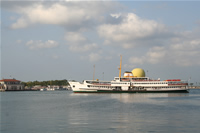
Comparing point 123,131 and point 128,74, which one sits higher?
point 128,74

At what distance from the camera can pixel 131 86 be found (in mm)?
124875

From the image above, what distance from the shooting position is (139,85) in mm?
125188

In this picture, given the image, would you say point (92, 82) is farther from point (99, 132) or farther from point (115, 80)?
point (99, 132)

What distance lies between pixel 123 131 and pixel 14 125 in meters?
13.1

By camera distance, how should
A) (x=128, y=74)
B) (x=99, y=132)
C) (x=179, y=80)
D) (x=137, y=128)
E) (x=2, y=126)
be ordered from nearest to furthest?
1. (x=99, y=132)
2. (x=137, y=128)
3. (x=2, y=126)
4. (x=179, y=80)
5. (x=128, y=74)

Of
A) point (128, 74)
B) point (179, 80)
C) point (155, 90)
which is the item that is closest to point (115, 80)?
point (128, 74)

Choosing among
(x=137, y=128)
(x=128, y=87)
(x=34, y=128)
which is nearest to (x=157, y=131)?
(x=137, y=128)

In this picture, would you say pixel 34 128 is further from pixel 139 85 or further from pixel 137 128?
pixel 139 85

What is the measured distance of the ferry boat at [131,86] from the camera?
122m

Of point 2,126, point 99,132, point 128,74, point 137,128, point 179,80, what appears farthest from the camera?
point 128,74

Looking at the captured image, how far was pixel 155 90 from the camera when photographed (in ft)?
406

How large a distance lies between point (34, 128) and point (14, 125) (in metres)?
3.68

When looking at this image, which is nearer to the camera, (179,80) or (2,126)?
(2,126)

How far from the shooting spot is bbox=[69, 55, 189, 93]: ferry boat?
122 metres
